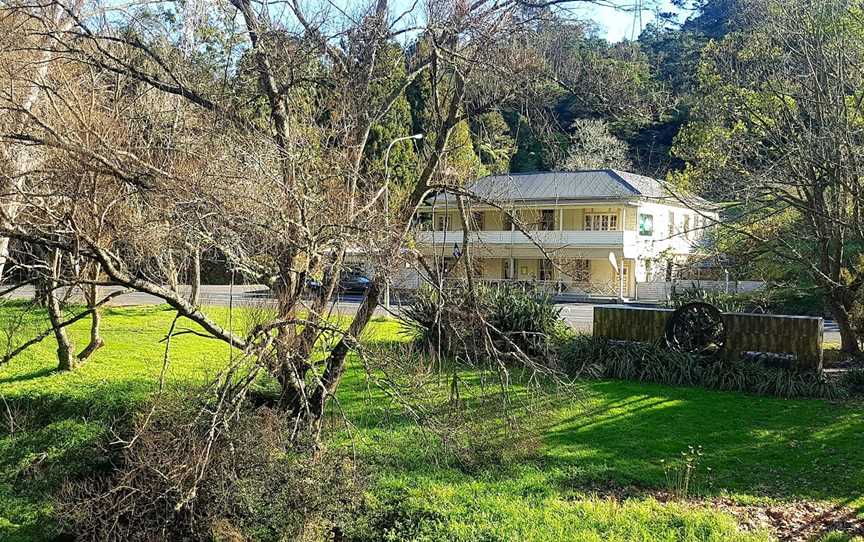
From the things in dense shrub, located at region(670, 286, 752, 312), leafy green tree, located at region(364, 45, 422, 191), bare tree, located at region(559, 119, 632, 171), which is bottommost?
dense shrub, located at region(670, 286, 752, 312)

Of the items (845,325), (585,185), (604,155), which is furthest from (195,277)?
(585,185)

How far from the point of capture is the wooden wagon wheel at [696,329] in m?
12.7

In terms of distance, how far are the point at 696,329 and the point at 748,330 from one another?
85cm

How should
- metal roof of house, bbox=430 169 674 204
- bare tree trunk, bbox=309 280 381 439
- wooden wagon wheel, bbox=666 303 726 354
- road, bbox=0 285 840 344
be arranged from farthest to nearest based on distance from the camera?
metal roof of house, bbox=430 169 674 204 → road, bbox=0 285 840 344 → wooden wagon wheel, bbox=666 303 726 354 → bare tree trunk, bbox=309 280 381 439

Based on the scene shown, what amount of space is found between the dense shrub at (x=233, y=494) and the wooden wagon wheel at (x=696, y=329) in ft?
26.2

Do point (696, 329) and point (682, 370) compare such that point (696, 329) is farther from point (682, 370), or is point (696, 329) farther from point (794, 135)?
point (794, 135)

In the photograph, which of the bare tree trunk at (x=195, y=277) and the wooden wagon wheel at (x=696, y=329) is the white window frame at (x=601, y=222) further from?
the bare tree trunk at (x=195, y=277)

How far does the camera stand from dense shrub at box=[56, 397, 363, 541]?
6.32 m

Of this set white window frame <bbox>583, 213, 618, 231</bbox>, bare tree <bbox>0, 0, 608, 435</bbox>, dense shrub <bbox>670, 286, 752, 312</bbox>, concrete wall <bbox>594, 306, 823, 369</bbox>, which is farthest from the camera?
white window frame <bbox>583, 213, 618, 231</bbox>

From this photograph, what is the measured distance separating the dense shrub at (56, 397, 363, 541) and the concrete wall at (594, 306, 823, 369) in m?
8.32

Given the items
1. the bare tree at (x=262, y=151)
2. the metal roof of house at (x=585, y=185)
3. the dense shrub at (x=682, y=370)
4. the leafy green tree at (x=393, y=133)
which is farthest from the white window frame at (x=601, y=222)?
the bare tree at (x=262, y=151)

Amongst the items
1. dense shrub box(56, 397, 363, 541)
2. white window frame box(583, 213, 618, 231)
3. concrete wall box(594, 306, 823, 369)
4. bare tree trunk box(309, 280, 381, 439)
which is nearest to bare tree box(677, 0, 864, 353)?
concrete wall box(594, 306, 823, 369)

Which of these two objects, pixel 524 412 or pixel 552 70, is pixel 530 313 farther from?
pixel 552 70

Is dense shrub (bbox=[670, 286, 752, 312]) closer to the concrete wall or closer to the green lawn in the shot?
the concrete wall
